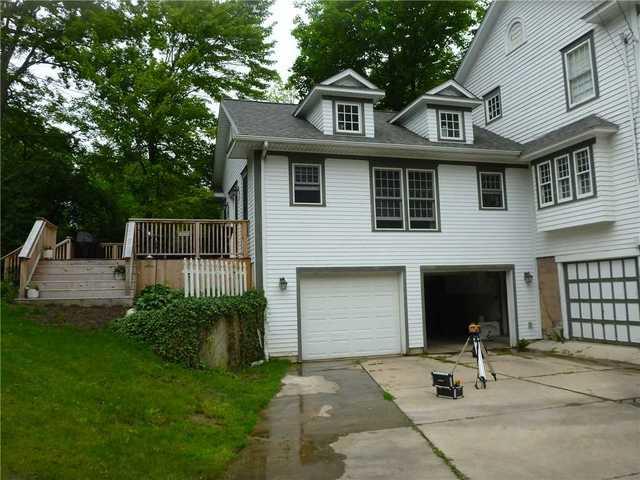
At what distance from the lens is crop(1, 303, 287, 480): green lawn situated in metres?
4.38

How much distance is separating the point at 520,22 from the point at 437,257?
838cm

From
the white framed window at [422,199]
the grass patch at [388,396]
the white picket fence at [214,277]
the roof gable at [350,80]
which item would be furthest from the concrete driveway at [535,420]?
the roof gable at [350,80]

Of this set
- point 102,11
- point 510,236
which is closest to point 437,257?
point 510,236

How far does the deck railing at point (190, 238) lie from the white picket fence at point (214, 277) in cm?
72

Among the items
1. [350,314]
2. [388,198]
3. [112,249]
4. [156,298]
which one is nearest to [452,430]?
[156,298]

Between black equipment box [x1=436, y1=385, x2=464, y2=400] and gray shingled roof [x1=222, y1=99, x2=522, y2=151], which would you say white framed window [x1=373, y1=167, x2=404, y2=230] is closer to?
gray shingled roof [x1=222, y1=99, x2=522, y2=151]

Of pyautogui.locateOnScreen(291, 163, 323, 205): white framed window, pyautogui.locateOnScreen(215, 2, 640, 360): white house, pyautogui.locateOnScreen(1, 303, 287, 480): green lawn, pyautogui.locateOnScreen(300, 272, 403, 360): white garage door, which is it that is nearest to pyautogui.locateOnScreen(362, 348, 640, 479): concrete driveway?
pyautogui.locateOnScreen(300, 272, 403, 360): white garage door

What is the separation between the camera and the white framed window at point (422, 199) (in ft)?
44.1

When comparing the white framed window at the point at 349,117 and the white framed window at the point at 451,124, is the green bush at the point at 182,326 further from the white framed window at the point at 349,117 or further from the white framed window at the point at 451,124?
the white framed window at the point at 451,124

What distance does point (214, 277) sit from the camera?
36.6 ft

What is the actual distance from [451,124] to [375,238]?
456 cm

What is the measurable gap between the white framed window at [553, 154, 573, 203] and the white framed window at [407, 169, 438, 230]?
10.7ft

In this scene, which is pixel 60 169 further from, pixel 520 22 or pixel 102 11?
pixel 520 22

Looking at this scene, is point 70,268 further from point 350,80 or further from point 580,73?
point 580,73
